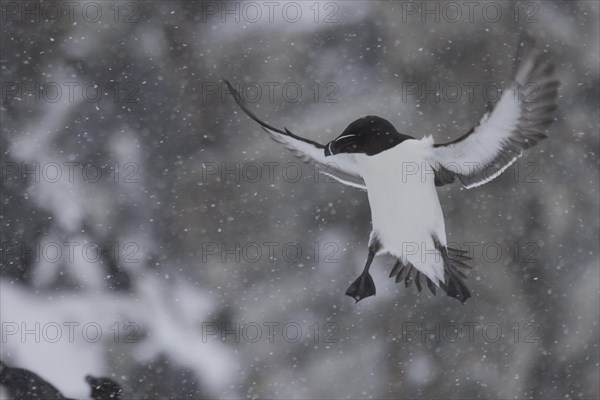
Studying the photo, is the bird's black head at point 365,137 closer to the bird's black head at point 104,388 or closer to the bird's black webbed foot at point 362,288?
the bird's black webbed foot at point 362,288

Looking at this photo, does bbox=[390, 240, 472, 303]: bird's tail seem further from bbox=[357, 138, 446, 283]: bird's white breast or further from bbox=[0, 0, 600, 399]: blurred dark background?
bbox=[0, 0, 600, 399]: blurred dark background

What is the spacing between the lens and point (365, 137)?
1.12 m

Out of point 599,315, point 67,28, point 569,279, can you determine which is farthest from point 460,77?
point 67,28

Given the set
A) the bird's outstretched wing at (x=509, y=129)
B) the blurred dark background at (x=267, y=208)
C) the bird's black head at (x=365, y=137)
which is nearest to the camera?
the bird's outstretched wing at (x=509, y=129)

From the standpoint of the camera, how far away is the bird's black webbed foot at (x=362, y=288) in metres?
1.25

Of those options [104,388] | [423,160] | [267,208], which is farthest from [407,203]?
[104,388]

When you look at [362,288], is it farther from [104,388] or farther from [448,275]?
[104,388]

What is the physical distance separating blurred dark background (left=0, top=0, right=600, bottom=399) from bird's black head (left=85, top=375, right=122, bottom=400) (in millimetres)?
19

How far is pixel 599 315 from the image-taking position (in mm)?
1693

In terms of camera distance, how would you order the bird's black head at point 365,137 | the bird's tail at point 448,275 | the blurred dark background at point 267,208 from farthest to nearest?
the blurred dark background at point 267,208, the bird's tail at point 448,275, the bird's black head at point 365,137

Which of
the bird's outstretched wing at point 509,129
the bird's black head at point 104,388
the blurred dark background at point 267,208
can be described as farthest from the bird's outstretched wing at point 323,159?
the bird's black head at point 104,388

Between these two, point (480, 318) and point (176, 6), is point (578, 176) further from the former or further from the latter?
point (176, 6)

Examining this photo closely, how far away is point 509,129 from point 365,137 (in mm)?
189

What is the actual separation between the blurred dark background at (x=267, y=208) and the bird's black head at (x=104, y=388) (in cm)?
2
